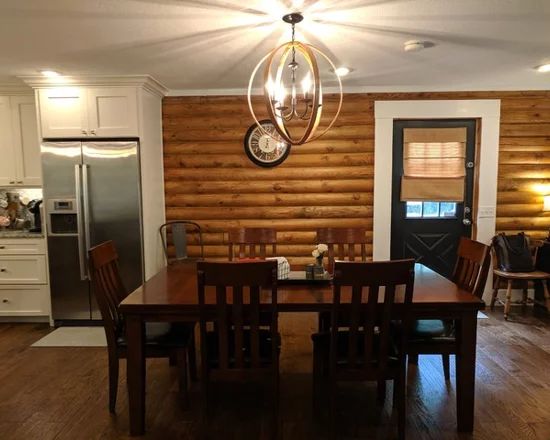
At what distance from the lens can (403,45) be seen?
2826mm

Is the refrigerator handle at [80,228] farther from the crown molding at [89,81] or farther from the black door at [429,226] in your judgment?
the black door at [429,226]

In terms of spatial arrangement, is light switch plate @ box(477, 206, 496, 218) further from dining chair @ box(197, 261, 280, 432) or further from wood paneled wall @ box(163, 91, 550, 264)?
dining chair @ box(197, 261, 280, 432)

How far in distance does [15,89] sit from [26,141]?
0.51m

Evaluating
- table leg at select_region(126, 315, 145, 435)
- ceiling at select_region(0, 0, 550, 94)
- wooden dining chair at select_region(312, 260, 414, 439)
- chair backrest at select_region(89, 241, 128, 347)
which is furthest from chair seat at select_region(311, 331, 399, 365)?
→ ceiling at select_region(0, 0, 550, 94)

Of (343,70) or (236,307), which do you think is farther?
(343,70)

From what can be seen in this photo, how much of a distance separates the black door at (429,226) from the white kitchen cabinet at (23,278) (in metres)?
3.63

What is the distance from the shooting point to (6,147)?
13.0 ft

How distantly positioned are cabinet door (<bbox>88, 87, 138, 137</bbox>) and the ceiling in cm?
27

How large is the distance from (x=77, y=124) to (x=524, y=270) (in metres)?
4.58

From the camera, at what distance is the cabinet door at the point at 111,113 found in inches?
145

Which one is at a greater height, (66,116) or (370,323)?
(66,116)

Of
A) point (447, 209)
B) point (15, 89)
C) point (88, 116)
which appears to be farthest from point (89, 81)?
point (447, 209)

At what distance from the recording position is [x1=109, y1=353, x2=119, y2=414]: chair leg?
2.32 m

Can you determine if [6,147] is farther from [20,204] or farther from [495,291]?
[495,291]
